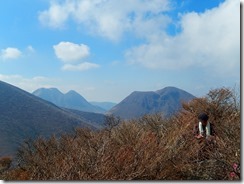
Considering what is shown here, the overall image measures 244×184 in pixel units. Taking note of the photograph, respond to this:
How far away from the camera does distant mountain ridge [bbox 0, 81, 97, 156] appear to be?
61188 millimetres

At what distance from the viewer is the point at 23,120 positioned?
72625 mm

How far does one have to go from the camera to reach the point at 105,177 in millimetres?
3877

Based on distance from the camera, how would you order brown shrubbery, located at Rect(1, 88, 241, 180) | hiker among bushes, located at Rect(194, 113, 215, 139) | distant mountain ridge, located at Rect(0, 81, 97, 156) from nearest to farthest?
1. brown shrubbery, located at Rect(1, 88, 241, 180)
2. hiker among bushes, located at Rect(194, 113, 215, 139)
3. distant mountain ridge, located at Rect(0, 81, 97, 156)

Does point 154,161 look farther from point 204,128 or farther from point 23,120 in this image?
point 23,120

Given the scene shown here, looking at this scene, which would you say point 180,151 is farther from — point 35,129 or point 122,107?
point 122,107

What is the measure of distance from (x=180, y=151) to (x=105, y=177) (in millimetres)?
2344

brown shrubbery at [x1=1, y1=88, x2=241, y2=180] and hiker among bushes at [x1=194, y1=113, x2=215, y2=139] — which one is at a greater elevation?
hiker among bushes at [x1=194, y1=113, x2=215, y2=139]

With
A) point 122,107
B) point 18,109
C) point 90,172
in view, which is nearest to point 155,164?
point 90,172

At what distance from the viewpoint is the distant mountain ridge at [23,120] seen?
61188 mm

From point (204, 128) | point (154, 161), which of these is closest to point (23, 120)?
point (204, 128)

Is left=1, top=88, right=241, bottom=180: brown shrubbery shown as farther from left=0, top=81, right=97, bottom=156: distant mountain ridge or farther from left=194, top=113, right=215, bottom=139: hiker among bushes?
left=0, top=81, right=97, bottom=156: distant mountain ridge

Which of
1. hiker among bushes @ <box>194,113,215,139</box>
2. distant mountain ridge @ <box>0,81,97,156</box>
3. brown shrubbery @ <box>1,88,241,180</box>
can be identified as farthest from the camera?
distant mountain ridge @ <box>0,81,97,156</box>

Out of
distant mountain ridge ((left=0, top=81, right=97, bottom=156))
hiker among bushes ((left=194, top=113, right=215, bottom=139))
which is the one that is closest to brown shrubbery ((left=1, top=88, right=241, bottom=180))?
hiker among bushes ((left=194, top=113, right=215, bottom=139))

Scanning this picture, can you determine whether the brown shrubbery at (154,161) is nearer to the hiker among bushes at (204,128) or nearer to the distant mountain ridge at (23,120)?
the hiker among bushes at (204,128)
